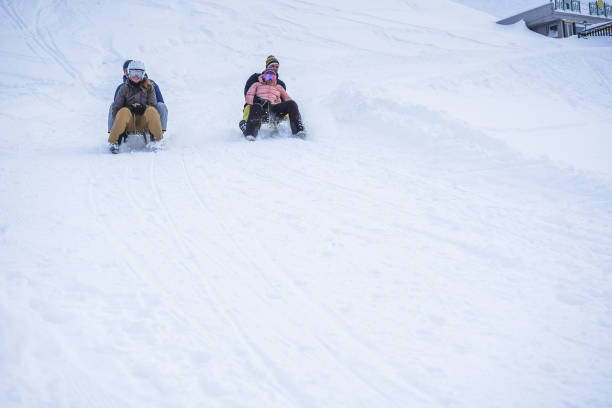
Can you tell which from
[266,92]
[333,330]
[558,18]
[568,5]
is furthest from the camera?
[568,5]

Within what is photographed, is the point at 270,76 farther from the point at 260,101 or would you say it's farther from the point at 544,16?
the point at 544,16

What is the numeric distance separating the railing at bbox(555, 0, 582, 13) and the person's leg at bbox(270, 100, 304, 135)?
21.3 m

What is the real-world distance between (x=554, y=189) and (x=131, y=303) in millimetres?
3527

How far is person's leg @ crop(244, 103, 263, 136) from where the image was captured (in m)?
5.37

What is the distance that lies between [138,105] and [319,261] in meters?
3.79

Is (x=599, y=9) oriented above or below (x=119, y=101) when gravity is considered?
above

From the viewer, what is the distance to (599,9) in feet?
73.4

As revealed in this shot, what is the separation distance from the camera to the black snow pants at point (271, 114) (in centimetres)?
538

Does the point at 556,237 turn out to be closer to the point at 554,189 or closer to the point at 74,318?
the point at 554,189

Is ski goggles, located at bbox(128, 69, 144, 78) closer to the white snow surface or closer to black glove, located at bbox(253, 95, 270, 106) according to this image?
the white snow surface

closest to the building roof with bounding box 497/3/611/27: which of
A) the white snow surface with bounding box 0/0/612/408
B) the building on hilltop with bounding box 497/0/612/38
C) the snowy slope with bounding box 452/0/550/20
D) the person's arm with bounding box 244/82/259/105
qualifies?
the building on hilltop with bounding box 497/0/612/38

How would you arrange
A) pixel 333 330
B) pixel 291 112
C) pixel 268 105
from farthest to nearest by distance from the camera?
Answer: 1. pixel 268 105
2. pixel 291 112
3. pixel 333 330

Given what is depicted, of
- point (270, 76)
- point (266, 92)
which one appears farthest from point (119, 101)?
point (270, 76)

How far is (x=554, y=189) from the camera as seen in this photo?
348 centimetres
